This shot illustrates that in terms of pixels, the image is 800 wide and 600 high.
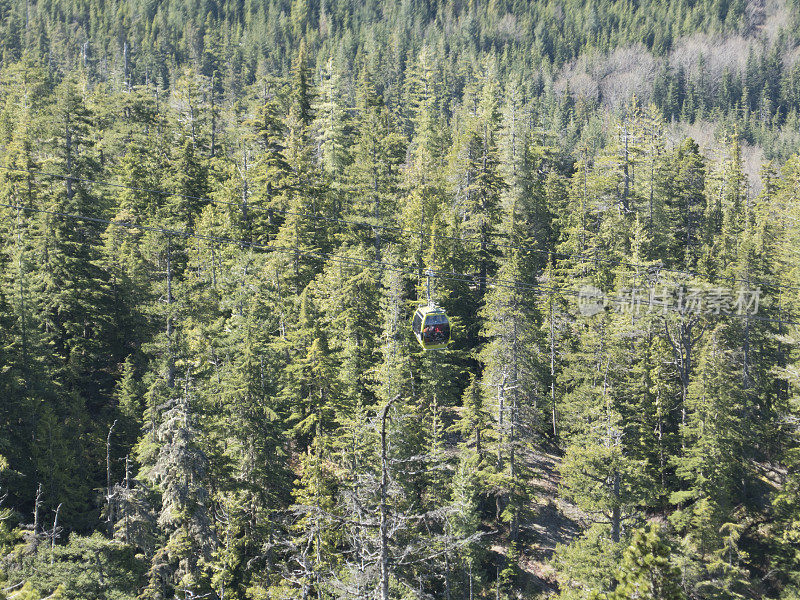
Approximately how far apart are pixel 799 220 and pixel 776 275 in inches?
159

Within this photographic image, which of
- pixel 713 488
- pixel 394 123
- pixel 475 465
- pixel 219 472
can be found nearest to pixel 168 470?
pixel 219 472

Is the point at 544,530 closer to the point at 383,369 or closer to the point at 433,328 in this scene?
the point at 383,369

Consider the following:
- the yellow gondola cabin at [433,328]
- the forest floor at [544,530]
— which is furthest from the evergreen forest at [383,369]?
the yellow gondola cabin at [433,328]

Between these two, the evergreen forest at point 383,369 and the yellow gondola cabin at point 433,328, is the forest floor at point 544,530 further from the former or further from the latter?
the yellow gondola cabin at point 433,328

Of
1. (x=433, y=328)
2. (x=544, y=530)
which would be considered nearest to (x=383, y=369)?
(x=433, y=328)

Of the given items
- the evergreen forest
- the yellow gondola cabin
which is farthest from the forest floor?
the yellow gondola cabin

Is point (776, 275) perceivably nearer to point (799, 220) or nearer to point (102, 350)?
point (799, 220)

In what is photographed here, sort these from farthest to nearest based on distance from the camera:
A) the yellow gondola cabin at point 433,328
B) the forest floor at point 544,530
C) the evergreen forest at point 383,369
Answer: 1. the forest floor at point 544,530
2. the evergreen forest at point 383,369
3. the yellow gondola cabin at point 433,328

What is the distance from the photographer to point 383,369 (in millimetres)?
38844

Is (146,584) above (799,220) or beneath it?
beneath

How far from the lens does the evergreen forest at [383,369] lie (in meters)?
33.8

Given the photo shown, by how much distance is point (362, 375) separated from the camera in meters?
41.5

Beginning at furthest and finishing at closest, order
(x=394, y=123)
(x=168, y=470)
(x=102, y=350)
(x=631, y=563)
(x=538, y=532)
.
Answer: (x=394, y=123)
(x=102, y=350)
(x=538, y=532)
(x=168, y=470)
(x=631, y=563)

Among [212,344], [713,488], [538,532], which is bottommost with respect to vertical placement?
[538,532]
